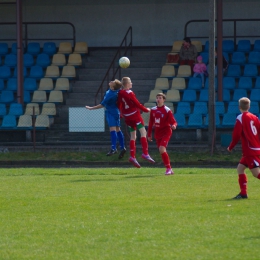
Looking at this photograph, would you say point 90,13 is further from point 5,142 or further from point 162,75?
point 5,142

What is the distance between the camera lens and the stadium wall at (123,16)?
32.4 m

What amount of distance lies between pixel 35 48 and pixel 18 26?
120 inches

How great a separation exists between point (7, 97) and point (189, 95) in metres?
6.74

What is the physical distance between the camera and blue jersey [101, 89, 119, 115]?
18969 mm

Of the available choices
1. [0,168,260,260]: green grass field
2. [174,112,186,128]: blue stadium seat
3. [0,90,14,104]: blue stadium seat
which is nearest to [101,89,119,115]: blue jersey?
[0,168,260,260]: green grass field

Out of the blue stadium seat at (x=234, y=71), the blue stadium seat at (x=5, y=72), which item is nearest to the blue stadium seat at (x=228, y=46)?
the blue stadium seat at (x=234, y=71)

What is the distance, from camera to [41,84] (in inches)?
1154

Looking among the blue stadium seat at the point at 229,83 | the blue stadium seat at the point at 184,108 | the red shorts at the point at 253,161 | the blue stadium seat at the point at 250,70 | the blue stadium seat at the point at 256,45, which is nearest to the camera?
the red shorts at the point at 253,161

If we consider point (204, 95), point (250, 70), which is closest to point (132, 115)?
point (204, 95)

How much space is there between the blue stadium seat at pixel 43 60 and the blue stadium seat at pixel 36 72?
509 millimetres

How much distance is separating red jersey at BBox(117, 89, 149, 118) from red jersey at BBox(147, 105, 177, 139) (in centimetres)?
112

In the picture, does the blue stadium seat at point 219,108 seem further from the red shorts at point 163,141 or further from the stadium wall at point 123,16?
the red shorts at point 163,141

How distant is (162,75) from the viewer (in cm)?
2905

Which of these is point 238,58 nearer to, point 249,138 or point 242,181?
point 249,138
